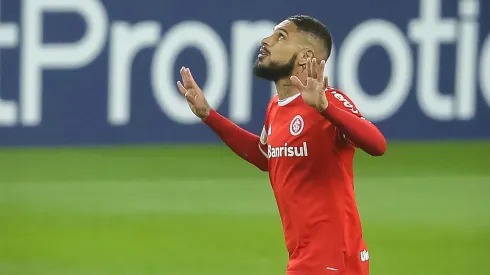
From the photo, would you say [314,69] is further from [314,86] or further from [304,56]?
[304,56]

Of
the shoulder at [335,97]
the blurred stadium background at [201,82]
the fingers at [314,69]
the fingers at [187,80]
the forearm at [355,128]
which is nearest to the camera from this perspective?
the forearm at [355,128]

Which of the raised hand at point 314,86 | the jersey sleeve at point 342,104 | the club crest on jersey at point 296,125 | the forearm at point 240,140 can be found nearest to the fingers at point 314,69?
the raised hand at point 314,86

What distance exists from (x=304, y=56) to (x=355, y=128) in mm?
586

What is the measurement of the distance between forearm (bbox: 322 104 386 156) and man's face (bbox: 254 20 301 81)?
0.49 meters

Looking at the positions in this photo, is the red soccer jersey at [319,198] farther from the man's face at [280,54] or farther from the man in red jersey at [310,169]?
the man's face at [280,54]

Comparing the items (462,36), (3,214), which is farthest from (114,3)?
(462,36)

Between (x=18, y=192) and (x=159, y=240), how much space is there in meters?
2.07

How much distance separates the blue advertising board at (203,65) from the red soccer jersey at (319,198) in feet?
20.6

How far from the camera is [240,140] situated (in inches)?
206

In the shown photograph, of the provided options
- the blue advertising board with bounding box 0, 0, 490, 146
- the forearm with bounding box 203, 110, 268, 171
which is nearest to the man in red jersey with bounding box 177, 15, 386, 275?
the forearm with bounding box 203, 110, 268, 171

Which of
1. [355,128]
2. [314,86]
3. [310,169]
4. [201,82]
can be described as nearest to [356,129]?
[355,128]

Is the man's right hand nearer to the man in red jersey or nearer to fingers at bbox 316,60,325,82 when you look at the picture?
the man in red jersey

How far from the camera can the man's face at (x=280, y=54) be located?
4.69m

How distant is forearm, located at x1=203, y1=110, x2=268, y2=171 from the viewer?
17.0 feet
